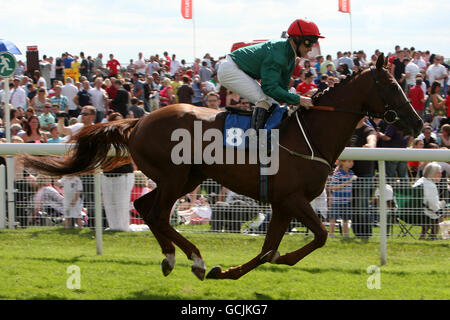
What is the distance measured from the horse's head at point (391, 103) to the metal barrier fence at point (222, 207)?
1763 millimetres

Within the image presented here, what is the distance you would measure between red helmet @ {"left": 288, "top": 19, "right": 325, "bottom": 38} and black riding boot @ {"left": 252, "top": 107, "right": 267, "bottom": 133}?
2.11 ft

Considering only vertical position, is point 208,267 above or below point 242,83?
below

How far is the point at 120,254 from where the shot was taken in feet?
22.7

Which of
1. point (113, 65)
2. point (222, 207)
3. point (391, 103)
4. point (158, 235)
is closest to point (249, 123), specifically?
point (391, 103)

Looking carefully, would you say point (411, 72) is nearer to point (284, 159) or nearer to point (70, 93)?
point (70, 93)

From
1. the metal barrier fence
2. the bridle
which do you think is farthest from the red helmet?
the metal barrier fence

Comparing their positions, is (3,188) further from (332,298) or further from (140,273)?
(332,298)

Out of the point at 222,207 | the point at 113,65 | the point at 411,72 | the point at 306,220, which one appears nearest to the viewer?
the point at 306,220

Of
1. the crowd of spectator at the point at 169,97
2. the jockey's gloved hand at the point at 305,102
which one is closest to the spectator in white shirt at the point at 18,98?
the crowd of spectator at the point at 169,97

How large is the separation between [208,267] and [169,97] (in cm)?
882

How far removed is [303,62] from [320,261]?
11.9 meters

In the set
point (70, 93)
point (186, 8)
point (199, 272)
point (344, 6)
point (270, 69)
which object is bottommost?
point (199, 272)

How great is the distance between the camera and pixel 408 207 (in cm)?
686

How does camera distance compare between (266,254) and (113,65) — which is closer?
(266,254)
